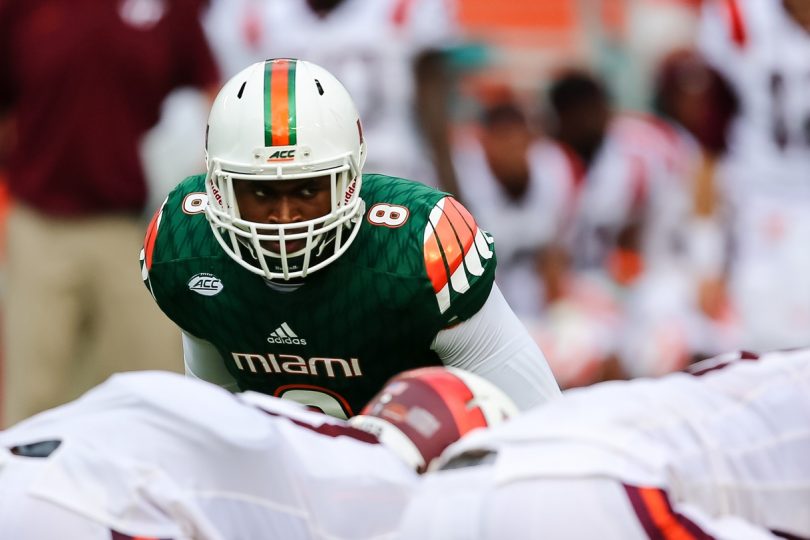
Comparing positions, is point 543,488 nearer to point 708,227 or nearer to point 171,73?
point 171,73

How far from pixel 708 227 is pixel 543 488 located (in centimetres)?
496

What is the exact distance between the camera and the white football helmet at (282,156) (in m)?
3.45

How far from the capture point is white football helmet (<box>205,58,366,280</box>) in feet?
11.3

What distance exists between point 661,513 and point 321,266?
1.46 metres

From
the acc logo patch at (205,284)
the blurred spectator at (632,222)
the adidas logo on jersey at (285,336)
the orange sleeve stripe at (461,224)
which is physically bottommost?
the blurred spectator at (632,222)

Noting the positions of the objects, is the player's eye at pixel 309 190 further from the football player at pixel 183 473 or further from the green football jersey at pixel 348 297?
the football player at pixel 183 473

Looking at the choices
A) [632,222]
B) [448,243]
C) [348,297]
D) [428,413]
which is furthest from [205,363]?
[632,222]

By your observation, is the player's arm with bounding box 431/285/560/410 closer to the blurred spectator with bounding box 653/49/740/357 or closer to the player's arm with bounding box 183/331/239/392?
the player's arm with bounding box 183/331/239/392

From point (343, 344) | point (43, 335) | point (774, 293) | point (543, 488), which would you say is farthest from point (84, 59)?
point (543, 488)

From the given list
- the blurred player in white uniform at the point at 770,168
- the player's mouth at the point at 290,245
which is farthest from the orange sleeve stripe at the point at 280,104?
the blurred player in white uniform at the point at 770,168

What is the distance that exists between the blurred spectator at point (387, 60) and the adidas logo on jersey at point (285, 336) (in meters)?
2.81

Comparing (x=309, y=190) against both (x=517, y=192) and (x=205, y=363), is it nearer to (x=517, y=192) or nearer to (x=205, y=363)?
(x=205, y=363)

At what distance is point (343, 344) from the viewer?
3.56m

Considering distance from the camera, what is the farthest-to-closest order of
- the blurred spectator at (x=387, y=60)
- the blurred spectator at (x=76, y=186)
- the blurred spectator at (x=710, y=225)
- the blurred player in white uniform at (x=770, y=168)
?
the blurred spectator at (x=710, y=225)
the blurred player in white uniform at (x=770, y=168)
the blurred spectator at (x=387, y=60)
the blurred spectator at (x=76, y=186)
